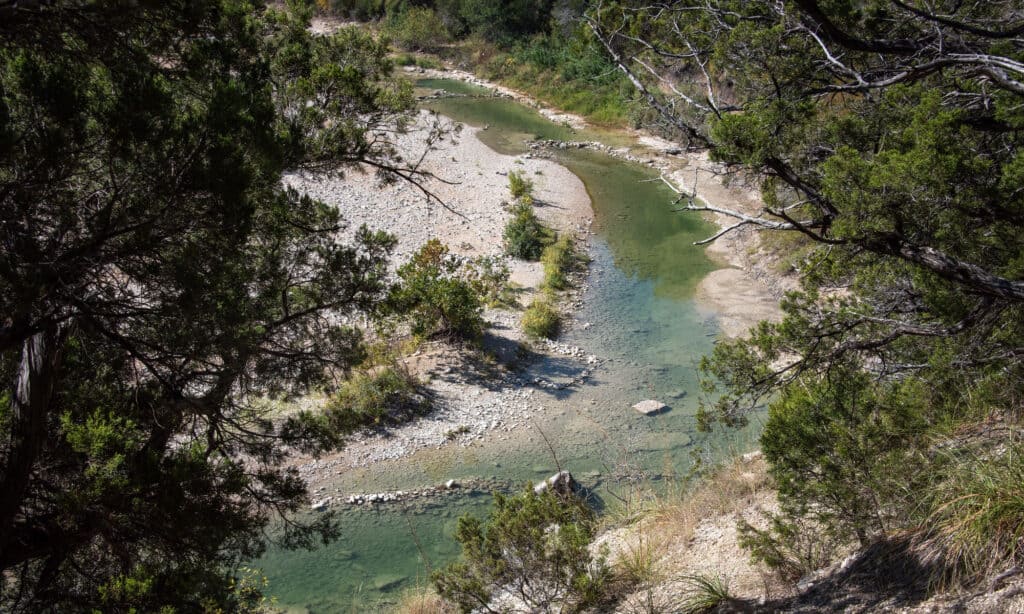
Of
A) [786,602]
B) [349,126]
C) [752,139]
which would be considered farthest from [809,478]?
[349,126]

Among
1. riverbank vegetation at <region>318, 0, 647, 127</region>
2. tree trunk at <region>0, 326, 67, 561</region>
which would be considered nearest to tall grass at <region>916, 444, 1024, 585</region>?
tree trunk at <region>0, 326, 67, 561</region>

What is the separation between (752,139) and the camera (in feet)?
16.7

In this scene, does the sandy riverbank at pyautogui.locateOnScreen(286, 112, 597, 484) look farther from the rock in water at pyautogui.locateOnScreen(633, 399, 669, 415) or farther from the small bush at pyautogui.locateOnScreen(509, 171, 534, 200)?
the rock in water at pyautogui.locateOnScreen(633, 399, 669, 415)

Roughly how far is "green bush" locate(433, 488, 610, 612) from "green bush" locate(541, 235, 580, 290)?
11.5 meters

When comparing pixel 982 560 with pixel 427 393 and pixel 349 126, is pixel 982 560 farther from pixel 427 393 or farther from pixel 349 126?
pixel 427 393

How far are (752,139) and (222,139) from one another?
3537 millimetres

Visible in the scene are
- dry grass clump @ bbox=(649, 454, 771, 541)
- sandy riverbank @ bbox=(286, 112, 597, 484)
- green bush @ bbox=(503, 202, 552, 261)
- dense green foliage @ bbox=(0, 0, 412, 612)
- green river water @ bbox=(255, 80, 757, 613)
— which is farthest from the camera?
green bush @ bbox=(503, 202, 552, 261)

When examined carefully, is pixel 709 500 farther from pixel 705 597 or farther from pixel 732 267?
pixel 732 267

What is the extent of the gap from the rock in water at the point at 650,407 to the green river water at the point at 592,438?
143mm

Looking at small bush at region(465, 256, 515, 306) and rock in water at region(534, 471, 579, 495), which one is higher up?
small bush at region(465, 256, 515, 306)

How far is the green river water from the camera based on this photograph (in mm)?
9109

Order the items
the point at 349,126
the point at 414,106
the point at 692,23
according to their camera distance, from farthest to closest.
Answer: the point at 414,106 < the point at 692,23 < the point at 349,126

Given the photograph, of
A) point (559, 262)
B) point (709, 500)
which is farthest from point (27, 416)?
point (559, 262)

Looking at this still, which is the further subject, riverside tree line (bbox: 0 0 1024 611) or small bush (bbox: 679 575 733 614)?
small bush (bbox: 679 575 733 614)
